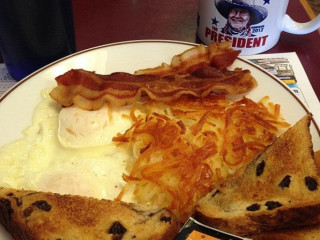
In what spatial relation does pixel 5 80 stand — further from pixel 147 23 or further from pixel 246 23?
pixel 246 23

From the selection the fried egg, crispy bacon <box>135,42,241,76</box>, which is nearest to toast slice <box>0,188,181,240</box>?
the fried egg

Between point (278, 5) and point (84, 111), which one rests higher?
point (278, 5)

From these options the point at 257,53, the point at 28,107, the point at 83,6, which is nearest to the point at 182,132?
the point at 28,107

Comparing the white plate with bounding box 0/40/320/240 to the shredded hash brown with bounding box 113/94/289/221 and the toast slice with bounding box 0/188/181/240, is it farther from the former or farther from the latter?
the toast slice with bounding box 0/188/181/240

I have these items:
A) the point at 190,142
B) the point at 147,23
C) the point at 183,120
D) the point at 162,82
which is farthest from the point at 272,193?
the point at 147,23

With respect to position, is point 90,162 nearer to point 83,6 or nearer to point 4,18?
point 4,18
